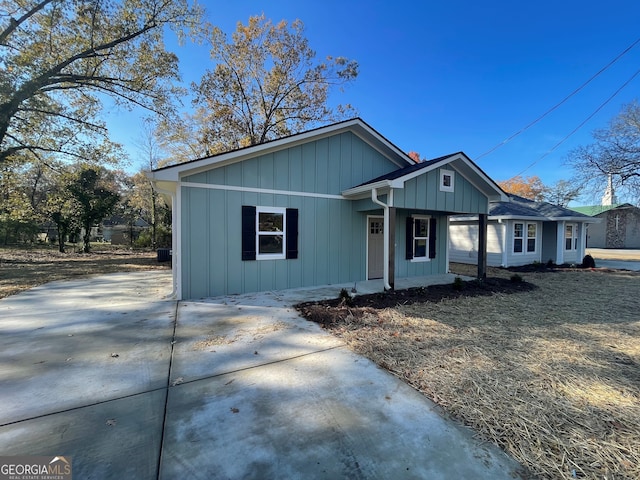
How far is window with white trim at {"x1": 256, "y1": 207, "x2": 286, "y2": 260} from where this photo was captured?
23.5 feet

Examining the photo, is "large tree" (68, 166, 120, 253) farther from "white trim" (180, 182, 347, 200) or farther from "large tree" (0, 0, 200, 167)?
"white trim" (180, 182, 347, 200)

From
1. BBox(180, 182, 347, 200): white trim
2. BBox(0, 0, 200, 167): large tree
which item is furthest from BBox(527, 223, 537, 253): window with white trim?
BBox(0, 0, 200, 167): large tree

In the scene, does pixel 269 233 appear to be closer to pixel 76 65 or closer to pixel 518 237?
pixel 76 65

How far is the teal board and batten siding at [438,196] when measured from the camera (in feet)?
23.9

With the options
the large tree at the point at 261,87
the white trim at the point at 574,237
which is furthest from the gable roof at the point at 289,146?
the white trim at the point at 574,237

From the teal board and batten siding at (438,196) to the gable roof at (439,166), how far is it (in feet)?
0.58

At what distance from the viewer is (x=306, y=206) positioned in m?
7.80

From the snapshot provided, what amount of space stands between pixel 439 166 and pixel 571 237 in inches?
487

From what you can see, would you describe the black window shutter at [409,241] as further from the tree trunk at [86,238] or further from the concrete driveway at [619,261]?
the tree trunk at [86,238]

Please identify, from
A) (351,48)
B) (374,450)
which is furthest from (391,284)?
(351,48)

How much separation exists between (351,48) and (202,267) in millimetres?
15024

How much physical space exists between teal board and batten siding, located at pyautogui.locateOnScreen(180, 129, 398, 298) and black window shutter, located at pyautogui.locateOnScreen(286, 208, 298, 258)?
0.46ft

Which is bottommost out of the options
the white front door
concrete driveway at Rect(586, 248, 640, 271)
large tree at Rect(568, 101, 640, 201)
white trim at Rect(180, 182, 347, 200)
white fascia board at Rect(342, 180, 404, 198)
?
concrete driveway at Rect(586, 248, 640, 271)

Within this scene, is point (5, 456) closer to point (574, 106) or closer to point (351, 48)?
point (351, 48)
